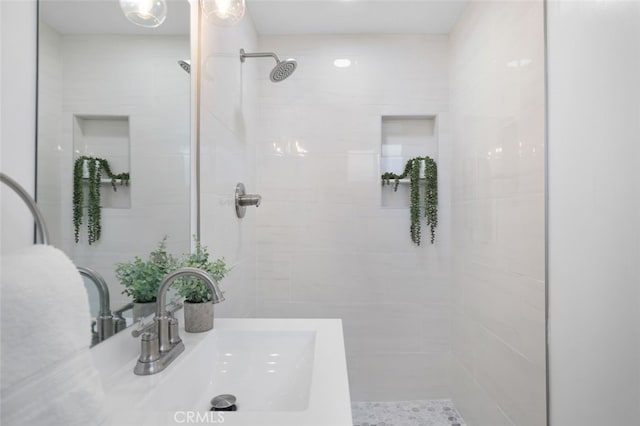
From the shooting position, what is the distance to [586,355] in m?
1.13

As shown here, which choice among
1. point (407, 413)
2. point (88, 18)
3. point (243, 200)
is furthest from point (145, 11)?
point (407, 413)

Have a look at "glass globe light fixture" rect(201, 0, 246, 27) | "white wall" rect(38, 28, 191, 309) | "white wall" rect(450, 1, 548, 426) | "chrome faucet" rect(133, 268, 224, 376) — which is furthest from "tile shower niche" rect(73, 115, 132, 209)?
"white wall" rect(450, 1, 548, 426)

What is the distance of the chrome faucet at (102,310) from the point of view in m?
0.80

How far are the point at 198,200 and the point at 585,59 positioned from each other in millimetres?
1413

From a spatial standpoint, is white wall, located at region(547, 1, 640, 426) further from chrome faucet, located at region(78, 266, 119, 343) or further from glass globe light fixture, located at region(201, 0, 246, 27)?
chrome faucet, located at region(78, 266, 119, 343)

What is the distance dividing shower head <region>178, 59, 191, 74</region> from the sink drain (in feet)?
3.42

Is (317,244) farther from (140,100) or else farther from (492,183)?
(140,100)

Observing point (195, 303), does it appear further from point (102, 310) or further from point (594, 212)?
point (594, 212)

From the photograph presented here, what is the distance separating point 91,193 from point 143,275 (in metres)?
0.27

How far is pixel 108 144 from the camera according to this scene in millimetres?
845

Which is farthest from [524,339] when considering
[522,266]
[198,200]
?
[198,200]

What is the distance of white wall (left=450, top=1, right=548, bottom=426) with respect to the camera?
140 cm

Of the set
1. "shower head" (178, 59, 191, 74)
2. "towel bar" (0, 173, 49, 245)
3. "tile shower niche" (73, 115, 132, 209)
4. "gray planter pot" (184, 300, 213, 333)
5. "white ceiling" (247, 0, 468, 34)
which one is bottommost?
"gray planter pot" (184, 300, 213, 333)

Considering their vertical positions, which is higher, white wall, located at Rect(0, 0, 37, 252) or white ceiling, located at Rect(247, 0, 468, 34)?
white ceiling, located at Rect(247, 0, 468, 34)
